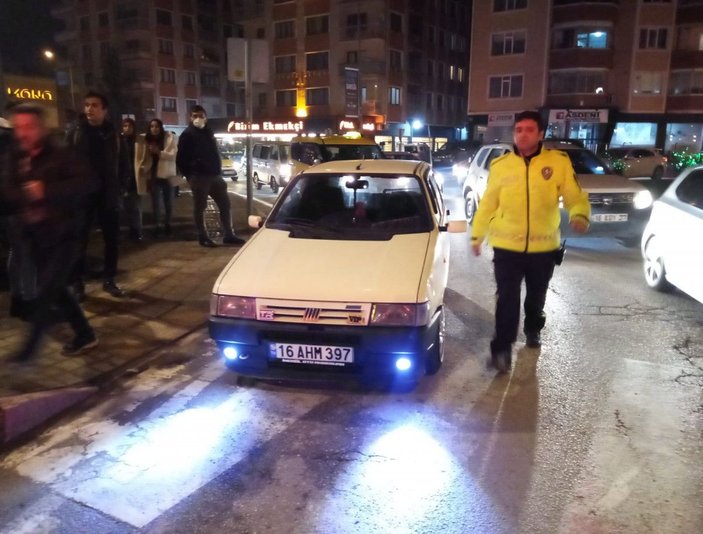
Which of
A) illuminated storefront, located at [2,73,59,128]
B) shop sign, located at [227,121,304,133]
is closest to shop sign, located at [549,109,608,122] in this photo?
shop sign, located at [227,121,304,133]

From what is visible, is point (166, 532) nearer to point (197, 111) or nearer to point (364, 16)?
point (197, 111)

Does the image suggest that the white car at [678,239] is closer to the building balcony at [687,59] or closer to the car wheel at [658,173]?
the car wheel at [658,173]

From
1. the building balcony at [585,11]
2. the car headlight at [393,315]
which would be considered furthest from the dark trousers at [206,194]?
the building balcony at [585,11]

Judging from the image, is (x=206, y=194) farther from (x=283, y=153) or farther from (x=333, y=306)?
(x=283, y=153)

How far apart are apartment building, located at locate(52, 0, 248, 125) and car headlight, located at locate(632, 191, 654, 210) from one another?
168ft

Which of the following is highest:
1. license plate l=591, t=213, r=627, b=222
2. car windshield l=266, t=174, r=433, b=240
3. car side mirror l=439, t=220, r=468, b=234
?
car windshield l=266, t=174, r=433, b=240

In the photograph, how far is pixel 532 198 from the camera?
4684 mm

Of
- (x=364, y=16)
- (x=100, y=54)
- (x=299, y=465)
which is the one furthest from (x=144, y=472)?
(x=100, y=54)

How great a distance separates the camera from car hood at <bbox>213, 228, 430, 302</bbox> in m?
4.13

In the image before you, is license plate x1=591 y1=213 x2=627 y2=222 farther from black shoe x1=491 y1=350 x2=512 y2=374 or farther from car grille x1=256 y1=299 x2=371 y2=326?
car grille x1=256 y1=299 x2=371 y2=326

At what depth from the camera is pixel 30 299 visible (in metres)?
5.15

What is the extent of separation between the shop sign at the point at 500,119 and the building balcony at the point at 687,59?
10.6m

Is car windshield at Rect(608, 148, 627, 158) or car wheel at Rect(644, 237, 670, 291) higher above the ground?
car windshield at Rect(608, 148, 627, 158)

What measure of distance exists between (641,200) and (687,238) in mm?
4065
